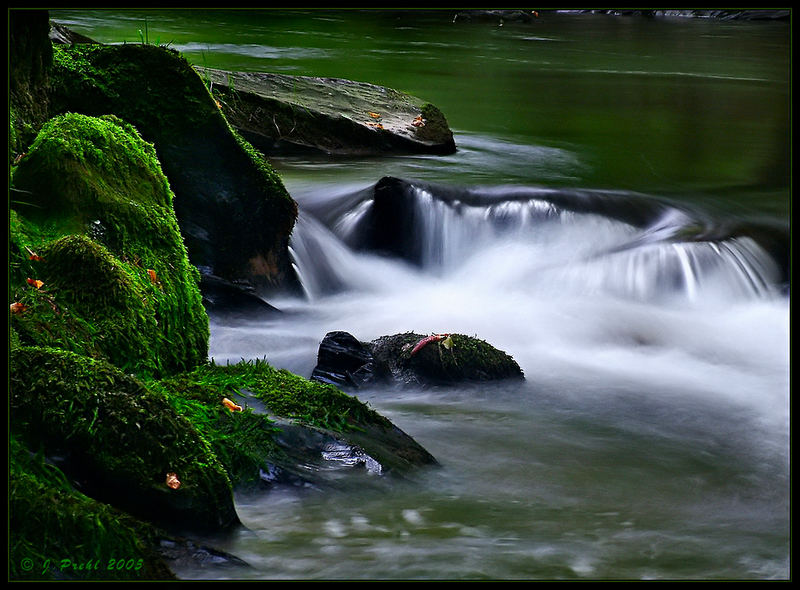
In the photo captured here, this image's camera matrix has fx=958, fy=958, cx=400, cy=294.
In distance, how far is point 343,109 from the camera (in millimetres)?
11508

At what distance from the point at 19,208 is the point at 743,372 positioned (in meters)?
4.92

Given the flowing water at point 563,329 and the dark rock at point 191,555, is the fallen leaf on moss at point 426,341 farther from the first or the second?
the dark rock at point 191,555

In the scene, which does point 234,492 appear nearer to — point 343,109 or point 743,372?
point 743,372

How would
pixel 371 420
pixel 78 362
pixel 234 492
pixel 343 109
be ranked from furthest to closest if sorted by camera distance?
pixel 343 109
pixel 371 420
pixel 234 492
pixel 78 362

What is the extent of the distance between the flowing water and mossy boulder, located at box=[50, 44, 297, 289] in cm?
59

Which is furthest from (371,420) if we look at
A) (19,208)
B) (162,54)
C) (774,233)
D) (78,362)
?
(774,233)

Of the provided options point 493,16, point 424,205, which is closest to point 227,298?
point 424,205

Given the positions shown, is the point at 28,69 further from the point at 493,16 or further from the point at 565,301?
the point at 493,16

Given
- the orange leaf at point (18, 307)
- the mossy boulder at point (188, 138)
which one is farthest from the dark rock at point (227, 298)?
the orange leaf at point (18, 307)

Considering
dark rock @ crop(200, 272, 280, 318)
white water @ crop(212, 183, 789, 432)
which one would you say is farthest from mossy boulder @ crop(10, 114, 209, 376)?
white water @ crop(212, 183, 789, 432)

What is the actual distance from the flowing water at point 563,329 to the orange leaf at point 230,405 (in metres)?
0.42

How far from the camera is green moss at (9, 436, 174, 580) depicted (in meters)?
2.45

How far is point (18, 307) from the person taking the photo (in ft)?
11.5

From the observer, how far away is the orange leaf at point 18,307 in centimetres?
349
